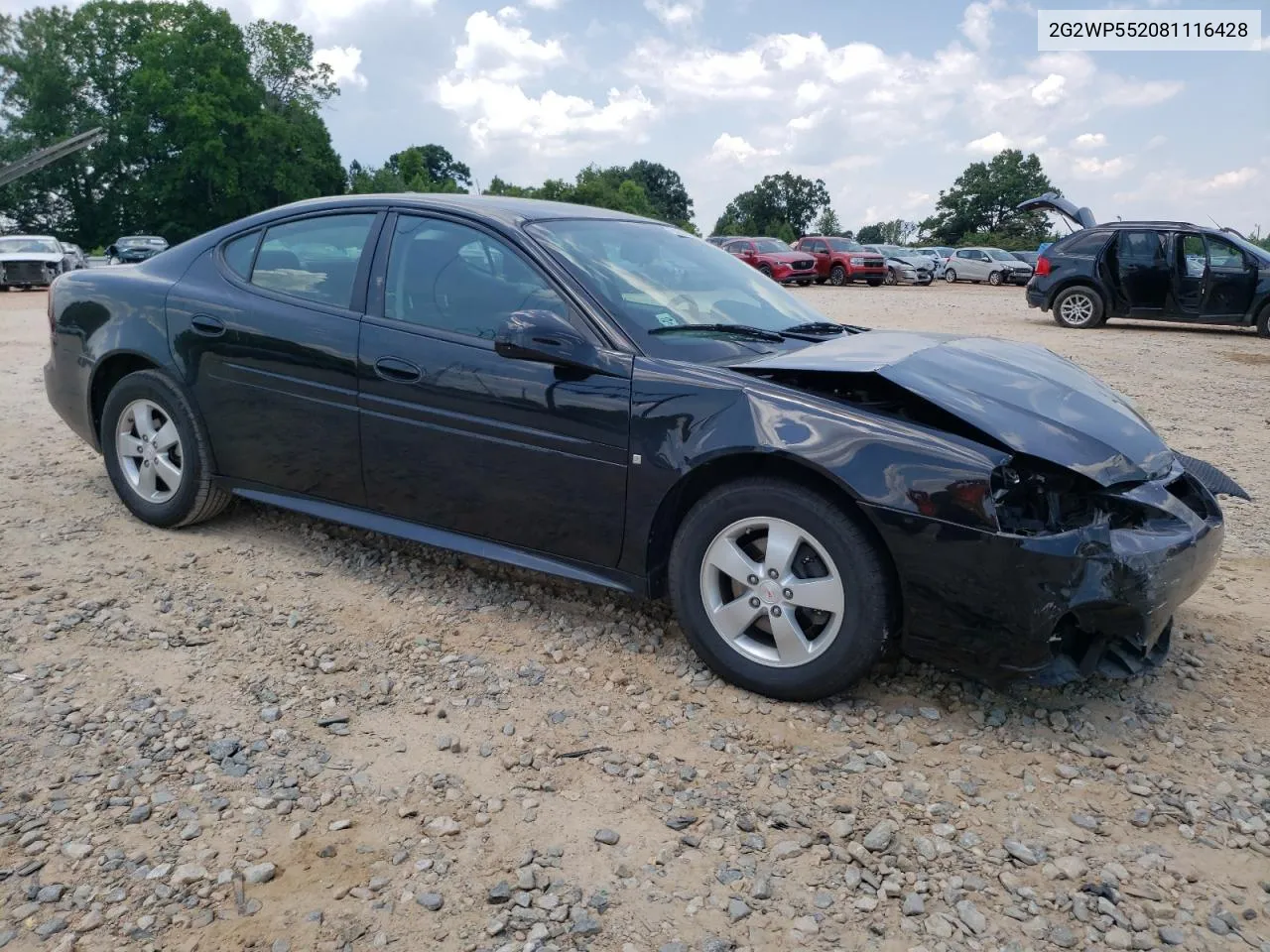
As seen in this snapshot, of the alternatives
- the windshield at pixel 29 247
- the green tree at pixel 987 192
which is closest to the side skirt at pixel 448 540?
the windshield at pixel 29 247

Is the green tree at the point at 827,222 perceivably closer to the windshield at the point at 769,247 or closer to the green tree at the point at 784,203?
the green tree at the point at 784,203

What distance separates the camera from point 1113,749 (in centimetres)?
290

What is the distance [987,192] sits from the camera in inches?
2975

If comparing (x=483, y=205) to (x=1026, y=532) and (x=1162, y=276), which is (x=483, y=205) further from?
(x=1162, y=276)

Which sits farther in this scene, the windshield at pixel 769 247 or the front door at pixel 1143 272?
the windshield at pixel 769 247

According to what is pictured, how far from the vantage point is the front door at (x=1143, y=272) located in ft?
46.2

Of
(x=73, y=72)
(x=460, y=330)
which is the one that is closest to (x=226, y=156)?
(x=73, y=72)

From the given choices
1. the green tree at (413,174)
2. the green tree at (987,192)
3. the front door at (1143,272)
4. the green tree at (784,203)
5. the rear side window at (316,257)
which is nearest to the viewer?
the rear side window at (316,257)

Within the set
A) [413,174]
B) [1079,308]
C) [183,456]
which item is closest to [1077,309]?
[1079,308]

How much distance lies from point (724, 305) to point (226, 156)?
2255 inches

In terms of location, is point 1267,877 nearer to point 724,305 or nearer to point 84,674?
point 724,305

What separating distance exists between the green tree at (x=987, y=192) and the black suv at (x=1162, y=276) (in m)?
62.8

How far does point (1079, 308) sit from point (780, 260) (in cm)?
1439

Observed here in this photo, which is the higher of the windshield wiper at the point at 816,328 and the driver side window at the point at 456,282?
the driver side window at the point at 456,282
